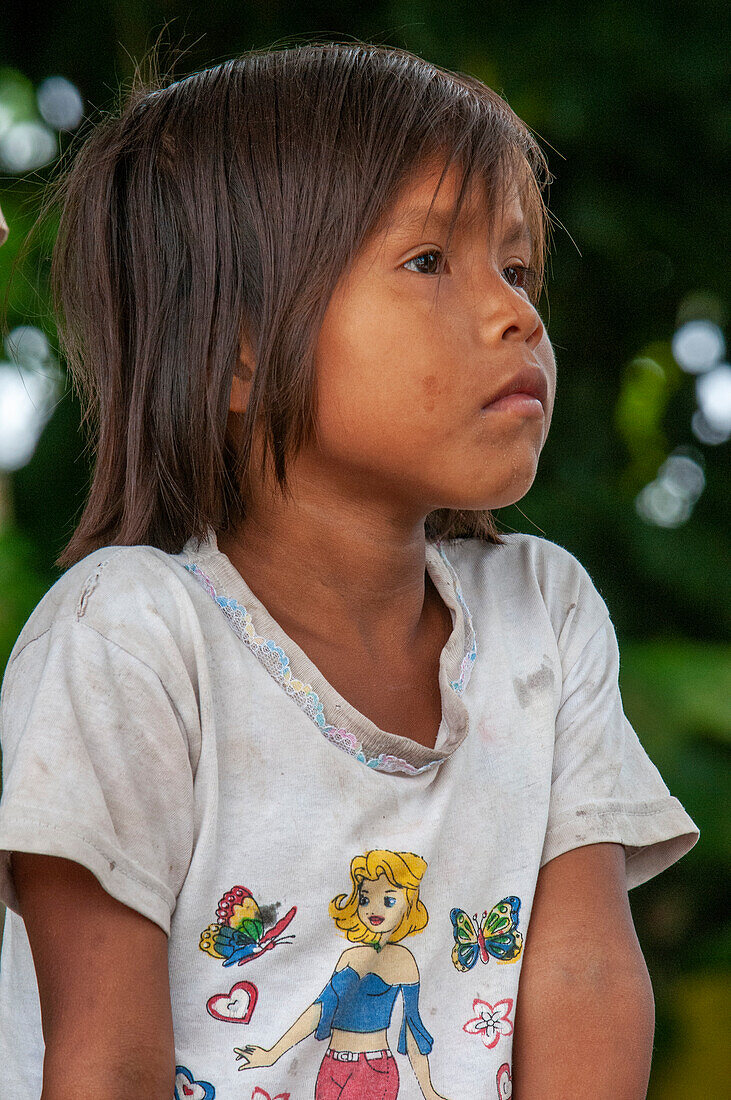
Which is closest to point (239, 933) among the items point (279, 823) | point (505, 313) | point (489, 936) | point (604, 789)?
point (279, 823)

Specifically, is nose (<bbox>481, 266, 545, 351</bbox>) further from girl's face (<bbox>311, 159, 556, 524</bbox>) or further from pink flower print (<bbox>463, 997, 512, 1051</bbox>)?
pink flower print (<bbox>463, 997, 512, 1051</bbox>)

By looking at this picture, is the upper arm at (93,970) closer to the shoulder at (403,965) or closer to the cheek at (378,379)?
the shoulder at (403,965)

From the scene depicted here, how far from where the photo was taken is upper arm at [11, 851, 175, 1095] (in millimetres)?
559

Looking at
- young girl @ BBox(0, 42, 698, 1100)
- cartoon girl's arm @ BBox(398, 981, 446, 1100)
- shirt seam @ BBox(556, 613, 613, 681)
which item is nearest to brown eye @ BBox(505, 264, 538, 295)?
young girl @ BBox(0, 42, 698, 1100)

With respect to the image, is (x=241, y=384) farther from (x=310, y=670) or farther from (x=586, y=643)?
(x=586, y=643)

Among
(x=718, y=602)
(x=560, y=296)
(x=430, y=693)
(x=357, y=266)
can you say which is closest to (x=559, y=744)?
(x=430, y=693)

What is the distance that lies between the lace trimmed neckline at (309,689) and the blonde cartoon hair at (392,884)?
53 millimetres

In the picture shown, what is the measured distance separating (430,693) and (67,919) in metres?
0.30

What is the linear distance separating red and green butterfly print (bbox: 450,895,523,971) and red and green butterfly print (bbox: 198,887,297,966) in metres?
0.12

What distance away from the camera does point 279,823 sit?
66 centimetres

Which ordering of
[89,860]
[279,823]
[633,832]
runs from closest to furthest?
[89,860]
[279,823]
[633,832]

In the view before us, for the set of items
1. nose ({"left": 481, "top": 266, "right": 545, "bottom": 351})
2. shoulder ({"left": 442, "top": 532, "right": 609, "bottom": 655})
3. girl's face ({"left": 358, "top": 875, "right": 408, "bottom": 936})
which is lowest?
girl's face ({"left": 358, "top": 875, "right": 408, "bottom": 936})

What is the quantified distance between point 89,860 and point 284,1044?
169mm

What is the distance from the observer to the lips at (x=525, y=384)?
2.33 feet
